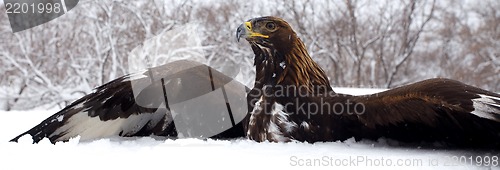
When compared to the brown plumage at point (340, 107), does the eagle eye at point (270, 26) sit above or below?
above

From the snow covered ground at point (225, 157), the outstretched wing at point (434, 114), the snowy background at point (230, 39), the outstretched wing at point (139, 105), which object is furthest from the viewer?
the snowy background at point (230, 39)

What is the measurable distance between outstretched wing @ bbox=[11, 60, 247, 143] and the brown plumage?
0.32 meters

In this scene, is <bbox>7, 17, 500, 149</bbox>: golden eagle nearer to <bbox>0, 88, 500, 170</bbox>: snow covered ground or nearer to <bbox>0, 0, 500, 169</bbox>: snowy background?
<bbox>0, 88, 500, 170</bbox>: snow covered ground

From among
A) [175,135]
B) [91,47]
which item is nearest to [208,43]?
[91,47]

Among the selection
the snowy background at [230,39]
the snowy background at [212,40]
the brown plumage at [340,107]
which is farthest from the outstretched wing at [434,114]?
the snowy background at [212,40]

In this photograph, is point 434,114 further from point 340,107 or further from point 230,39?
point 230,39

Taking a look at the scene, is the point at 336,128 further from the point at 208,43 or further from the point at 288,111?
the point at 208,43

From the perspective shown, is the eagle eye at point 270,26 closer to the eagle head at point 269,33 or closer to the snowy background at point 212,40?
the eagle head at point 269,33

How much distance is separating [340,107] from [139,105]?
943mm

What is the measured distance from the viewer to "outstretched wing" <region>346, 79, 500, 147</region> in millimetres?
1918

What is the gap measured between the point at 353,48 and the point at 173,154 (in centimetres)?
1969

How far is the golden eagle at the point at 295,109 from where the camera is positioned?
6.42 feet

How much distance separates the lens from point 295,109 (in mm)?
2236

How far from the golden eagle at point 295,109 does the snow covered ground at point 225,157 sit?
139 millimetres
